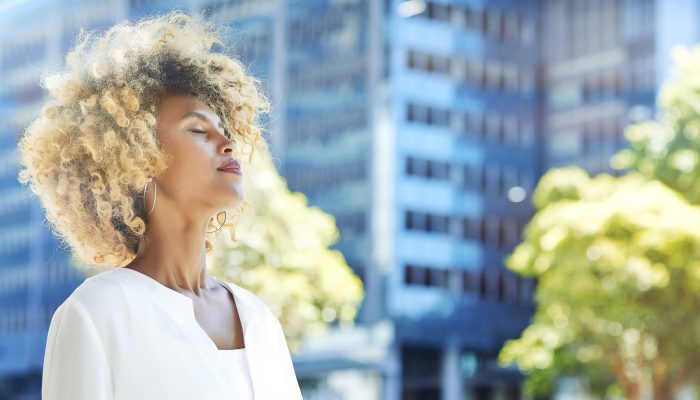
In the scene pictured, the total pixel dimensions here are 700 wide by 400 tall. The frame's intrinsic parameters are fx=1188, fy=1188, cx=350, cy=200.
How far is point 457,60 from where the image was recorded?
21.5 m

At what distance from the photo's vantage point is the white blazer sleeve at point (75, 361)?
1.03m

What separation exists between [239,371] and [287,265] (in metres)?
10.4

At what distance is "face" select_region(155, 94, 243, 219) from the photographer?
120 centimetres

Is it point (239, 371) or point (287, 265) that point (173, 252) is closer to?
point (239, 371)

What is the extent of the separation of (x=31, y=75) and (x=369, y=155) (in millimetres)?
7756

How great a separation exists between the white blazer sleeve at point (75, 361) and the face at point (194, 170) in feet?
0.62

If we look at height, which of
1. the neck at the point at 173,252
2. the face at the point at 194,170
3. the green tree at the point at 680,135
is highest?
the green tree at the point at 680,135

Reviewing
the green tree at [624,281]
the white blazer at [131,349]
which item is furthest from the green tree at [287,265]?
the white blazer at [131,349]

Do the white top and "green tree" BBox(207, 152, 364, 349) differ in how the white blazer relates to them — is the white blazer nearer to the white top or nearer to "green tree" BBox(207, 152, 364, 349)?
the white top

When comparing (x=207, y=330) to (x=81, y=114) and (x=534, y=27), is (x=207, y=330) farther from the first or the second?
(x=534, y=27)

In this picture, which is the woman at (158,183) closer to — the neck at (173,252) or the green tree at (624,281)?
the neck at (173,252)

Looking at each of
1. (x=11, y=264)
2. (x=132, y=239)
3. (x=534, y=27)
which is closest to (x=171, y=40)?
(x=132, y=239)

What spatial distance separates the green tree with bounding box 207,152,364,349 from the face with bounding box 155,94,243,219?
9.13 meters

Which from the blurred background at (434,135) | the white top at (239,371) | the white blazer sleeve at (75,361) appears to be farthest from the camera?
the blurred background at (434,135)
